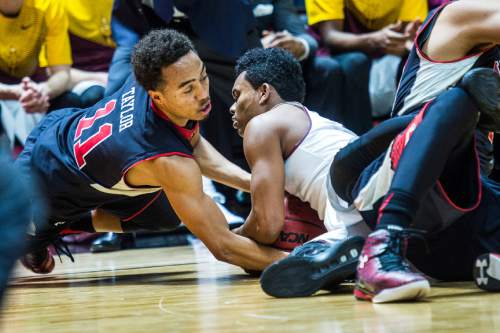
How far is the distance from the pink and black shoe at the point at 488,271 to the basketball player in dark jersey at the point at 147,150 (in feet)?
3.02

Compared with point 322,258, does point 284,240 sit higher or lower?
lower

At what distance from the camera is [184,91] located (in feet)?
9.24

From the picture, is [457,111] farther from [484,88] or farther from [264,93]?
[264,93]

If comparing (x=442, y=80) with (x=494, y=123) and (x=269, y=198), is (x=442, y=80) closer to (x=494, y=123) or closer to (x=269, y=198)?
(x=494, y=123)

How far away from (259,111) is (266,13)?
1912 millimetres

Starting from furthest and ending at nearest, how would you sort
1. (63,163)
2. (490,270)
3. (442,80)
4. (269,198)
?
(63,163)
(269,198)
(442,80)
(490,270)

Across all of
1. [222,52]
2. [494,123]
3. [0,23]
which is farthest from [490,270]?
[0,23]

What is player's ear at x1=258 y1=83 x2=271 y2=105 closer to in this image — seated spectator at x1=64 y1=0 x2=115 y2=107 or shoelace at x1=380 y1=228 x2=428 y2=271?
shoelace at x1=380 y1=228 x2=428 y2=271

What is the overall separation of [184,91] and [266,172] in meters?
0.37

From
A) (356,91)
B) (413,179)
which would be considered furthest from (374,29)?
(413,179)

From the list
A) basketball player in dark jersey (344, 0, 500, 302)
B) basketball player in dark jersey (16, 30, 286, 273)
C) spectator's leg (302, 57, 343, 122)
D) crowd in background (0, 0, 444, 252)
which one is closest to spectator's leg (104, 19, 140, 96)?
crowd in background (0, 0, 444, 252)

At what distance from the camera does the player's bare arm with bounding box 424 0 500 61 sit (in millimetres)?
2240

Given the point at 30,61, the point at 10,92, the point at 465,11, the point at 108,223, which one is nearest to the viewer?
the point at 465,11

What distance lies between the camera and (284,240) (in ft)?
9.60
